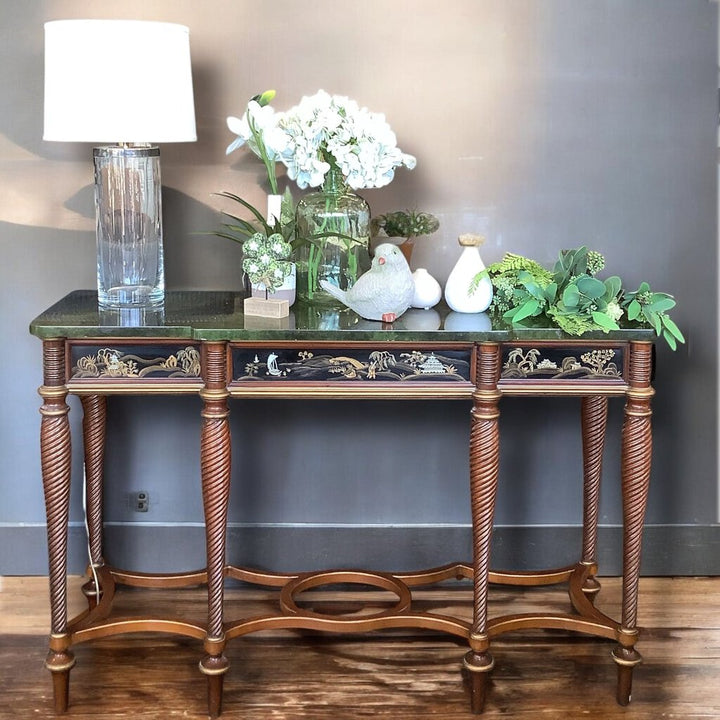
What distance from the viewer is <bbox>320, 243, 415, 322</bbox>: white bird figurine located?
2.54 metres

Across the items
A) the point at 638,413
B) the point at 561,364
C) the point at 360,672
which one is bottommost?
the point at 360,672

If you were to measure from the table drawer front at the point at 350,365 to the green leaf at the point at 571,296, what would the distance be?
257 mm

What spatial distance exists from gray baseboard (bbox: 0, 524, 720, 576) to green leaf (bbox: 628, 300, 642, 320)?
3.05 ft

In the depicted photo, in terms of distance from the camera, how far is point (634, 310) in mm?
2559

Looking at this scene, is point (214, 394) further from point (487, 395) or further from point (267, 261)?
point (487, 395)

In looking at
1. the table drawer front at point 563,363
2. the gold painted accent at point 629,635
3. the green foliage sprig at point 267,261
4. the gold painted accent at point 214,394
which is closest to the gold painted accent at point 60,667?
the gold painted accent at point 214,394

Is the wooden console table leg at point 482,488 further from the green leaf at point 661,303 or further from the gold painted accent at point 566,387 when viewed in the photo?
the green leaf at point 661,303

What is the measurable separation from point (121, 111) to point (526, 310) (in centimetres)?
107

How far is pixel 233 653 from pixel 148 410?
2.55ft

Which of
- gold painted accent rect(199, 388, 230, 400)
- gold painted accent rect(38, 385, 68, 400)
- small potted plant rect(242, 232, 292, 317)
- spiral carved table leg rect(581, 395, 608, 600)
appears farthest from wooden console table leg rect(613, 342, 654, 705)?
gold painted accent rect(38, 385, 68, 400)

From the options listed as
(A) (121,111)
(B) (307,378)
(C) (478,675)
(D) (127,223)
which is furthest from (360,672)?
(A) (121,111)

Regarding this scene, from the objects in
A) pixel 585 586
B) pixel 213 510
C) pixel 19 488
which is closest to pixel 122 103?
pixel 213 510

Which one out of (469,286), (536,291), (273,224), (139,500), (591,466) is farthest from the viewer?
(139,500)

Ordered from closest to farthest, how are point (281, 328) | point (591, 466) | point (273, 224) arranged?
point (281, 328), point (273, 224), point (591, 466)
